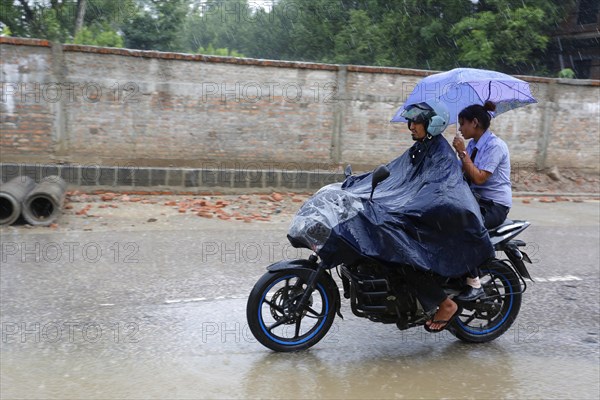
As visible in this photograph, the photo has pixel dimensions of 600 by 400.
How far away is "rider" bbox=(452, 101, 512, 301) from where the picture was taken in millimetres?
4348

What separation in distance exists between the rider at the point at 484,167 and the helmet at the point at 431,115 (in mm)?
289

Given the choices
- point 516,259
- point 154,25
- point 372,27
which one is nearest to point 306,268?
point 516,259

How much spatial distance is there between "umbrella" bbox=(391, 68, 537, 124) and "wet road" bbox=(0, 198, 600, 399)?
1.90 meters

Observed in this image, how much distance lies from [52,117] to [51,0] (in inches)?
775

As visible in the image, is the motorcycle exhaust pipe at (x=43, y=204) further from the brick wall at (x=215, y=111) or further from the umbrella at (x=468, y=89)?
the umbrella at (x=468, y=89)

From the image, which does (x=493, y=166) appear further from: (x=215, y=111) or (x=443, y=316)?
(x=215, y=111)

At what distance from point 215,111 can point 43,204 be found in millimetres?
4780

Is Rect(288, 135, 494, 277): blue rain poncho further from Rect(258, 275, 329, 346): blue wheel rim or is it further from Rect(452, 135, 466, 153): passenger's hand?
Rect(258, 275, 329, 346): blue wheel rim

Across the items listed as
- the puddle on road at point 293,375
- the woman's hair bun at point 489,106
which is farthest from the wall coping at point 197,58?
the puddle on road at point 293,375

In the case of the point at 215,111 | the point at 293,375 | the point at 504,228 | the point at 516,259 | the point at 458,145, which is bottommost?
the point at 293,375

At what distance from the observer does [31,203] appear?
823cm

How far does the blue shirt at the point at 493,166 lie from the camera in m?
4.39

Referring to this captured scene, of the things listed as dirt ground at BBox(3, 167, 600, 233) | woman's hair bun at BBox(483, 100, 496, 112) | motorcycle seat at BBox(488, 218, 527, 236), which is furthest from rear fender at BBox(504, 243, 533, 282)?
dirt ground at BBox(3, 167, 600, 233)

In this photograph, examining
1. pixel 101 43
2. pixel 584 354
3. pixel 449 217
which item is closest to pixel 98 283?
pixel 449 217
